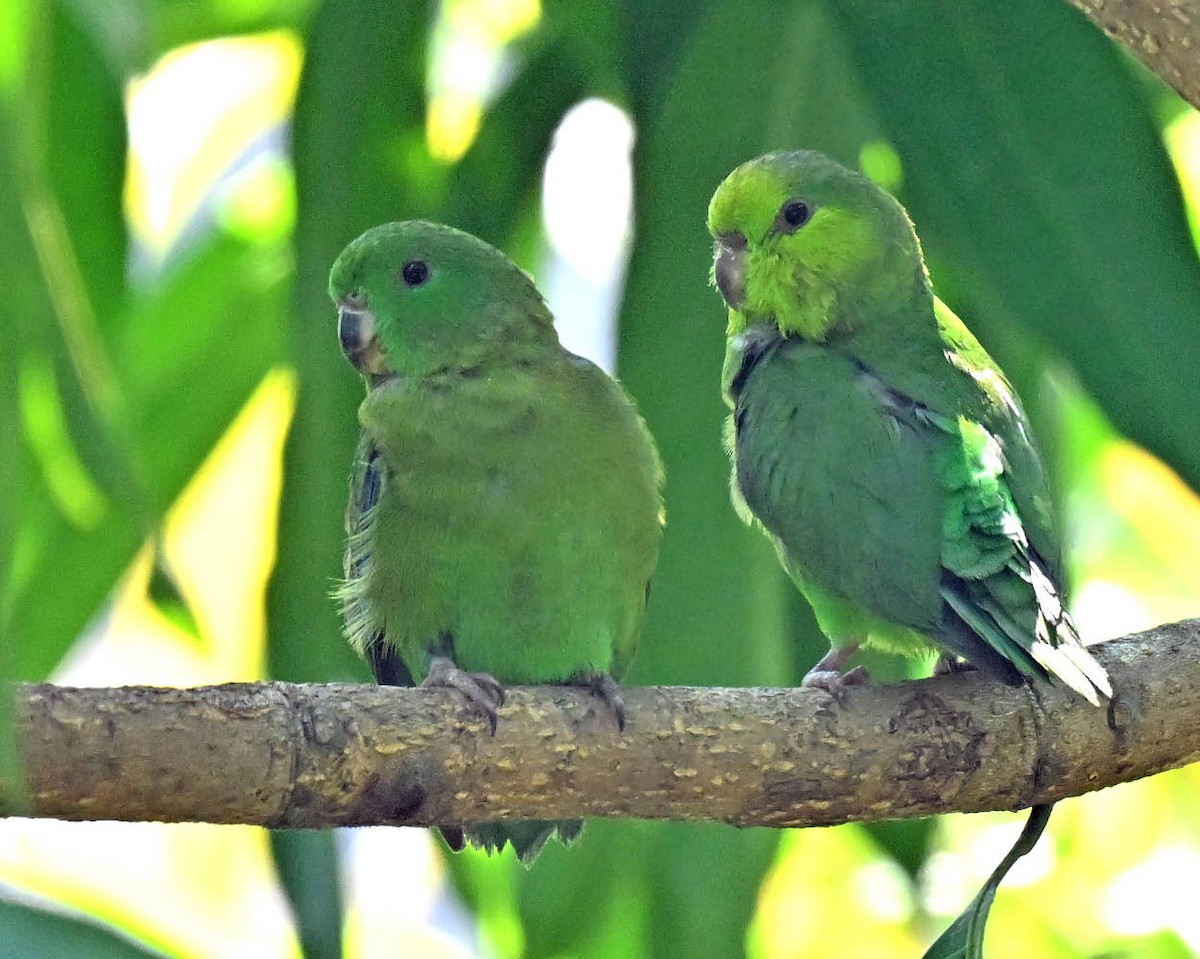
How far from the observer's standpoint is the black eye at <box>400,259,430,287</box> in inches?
82.7

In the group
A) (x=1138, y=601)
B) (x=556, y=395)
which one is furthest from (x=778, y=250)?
(x=1138, y=601)

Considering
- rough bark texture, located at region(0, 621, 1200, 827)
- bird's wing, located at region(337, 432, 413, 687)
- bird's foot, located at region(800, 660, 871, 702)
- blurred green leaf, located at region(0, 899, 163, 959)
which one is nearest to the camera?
rough bark texture, located at region(0, 621, 1200, 827)

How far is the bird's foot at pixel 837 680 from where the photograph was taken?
178 centimetres

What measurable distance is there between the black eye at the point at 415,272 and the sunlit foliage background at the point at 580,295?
120mm

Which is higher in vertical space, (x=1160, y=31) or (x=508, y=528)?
(x=1160, y=31)

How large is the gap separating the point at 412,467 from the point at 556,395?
22cm

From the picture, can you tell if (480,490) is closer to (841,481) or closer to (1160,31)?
(841,481)

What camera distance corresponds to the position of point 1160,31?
1567mm

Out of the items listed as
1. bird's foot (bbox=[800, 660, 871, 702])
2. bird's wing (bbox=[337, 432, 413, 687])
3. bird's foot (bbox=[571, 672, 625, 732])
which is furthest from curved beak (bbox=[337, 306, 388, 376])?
bird's foot (bbox=[800, 660, 871, 702])

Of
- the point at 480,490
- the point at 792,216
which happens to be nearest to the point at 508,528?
the point at 480,490

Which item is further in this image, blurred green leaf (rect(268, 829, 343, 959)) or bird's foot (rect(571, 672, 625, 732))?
blurred green leaf (rect(268, 829, 343, 959))

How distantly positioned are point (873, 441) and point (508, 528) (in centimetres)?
47

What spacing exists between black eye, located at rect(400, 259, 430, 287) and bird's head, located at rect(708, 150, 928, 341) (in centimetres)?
40

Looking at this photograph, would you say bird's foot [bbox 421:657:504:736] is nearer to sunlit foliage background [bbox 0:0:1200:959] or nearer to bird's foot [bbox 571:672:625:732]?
bird's foot [bbox 571:672:625:732]
